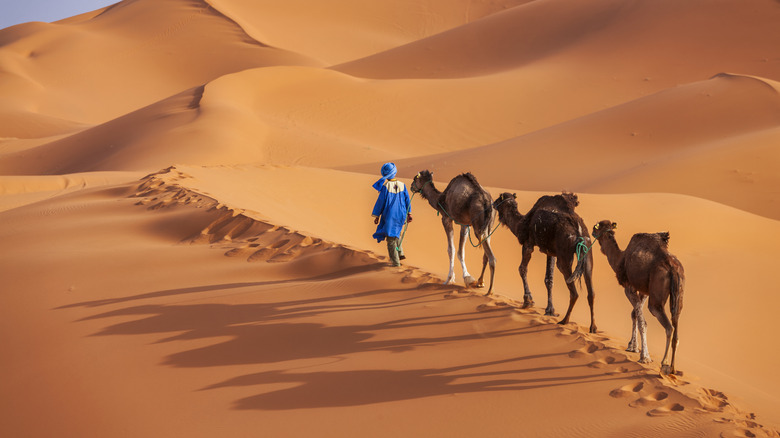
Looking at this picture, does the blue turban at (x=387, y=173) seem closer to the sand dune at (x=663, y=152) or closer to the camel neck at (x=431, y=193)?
the camel neck at (x=431, y=193)

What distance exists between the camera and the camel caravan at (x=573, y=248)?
610cm

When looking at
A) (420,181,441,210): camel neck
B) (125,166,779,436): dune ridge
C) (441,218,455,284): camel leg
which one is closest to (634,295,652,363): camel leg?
(125,166,779,436): dune ridge

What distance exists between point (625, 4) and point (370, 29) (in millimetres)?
45246

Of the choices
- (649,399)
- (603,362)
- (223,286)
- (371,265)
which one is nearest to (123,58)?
(223,286)

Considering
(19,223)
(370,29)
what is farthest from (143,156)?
(370,29)

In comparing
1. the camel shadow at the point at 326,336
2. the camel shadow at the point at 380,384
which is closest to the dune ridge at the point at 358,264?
the camel shadow at the point at 326,336

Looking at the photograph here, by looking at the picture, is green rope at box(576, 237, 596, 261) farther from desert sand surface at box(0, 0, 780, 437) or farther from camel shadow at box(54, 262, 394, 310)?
camel shadow at box(54, 262, 394, 310)

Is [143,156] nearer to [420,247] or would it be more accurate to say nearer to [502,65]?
[420,247]

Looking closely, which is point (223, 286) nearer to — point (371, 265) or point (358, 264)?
point (358, 264)

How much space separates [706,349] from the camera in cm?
991

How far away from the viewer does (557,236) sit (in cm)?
733

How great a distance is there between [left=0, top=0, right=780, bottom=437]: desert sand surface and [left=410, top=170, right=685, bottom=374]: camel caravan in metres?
0.27

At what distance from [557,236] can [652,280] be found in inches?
52.9

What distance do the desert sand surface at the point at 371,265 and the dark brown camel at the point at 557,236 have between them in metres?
0.22
